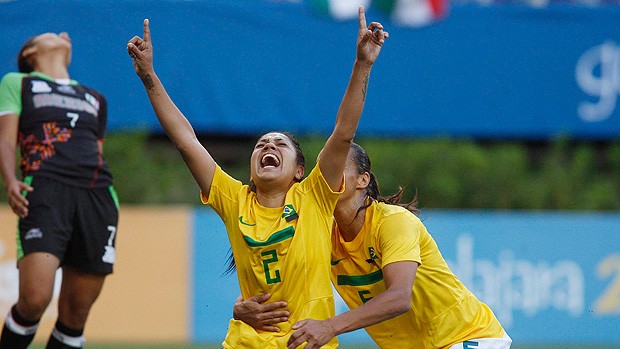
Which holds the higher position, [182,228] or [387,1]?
[387,1]

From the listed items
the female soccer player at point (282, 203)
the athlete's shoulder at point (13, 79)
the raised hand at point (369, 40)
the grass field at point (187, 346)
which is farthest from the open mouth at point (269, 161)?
the grass field at point (187, 346)

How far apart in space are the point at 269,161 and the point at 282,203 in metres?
0.21

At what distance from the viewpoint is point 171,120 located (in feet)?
16.2

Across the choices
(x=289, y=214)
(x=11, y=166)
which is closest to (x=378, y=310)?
(x=289, y=214)

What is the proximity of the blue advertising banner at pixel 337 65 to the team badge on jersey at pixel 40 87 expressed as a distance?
659 centimetres

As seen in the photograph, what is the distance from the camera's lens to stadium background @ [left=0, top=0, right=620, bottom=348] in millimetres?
10641

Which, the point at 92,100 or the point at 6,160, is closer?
the point at 6,160

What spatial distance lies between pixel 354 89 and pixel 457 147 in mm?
9076

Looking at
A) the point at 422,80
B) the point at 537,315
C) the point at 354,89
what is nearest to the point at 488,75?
the point at 422,80

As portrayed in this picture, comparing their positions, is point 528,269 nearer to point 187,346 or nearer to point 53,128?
point 187,346

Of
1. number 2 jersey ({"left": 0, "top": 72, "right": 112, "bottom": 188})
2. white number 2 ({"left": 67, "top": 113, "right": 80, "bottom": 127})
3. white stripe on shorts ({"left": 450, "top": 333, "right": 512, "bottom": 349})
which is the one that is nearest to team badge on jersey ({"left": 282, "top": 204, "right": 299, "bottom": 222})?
white stripe on shorts ({"left": 450, "top": 333, "right": 512, "bottom": 349})

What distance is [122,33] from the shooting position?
1292 cm

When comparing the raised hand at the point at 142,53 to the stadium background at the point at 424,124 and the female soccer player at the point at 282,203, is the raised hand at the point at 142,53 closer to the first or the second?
the female soccer player at the point at 282,203

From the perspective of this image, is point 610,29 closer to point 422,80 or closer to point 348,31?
point 422,80
